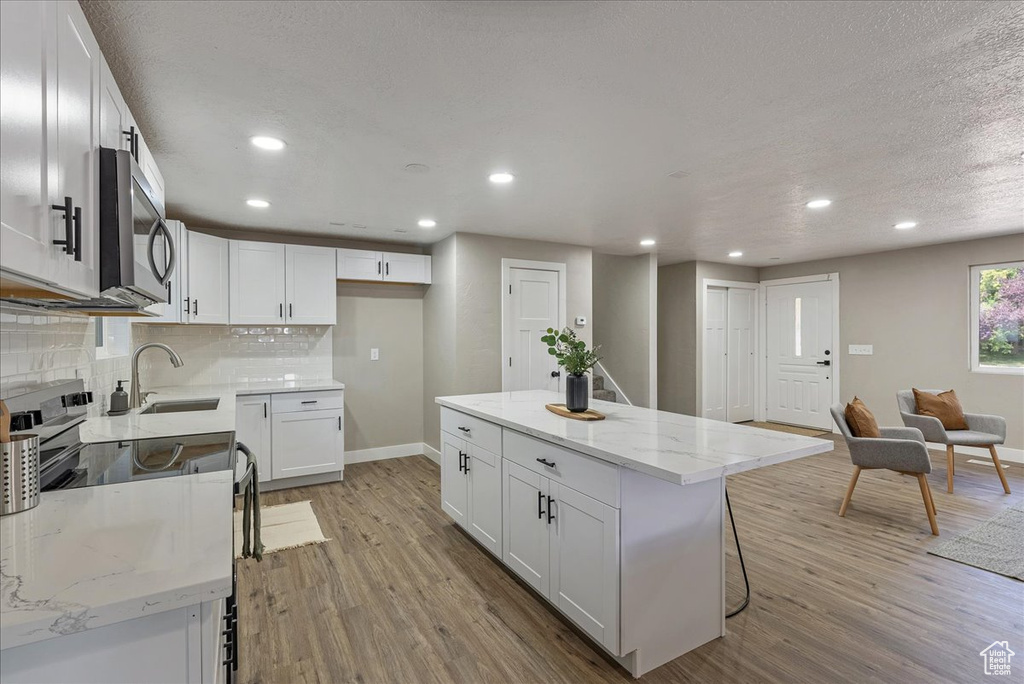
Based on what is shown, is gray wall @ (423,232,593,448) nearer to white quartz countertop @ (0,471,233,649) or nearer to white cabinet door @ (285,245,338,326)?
white cabinet door @ (285,245,338,326)

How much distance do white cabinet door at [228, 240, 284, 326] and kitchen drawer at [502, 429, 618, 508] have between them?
2867 mm

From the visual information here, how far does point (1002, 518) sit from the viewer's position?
3.37 metres

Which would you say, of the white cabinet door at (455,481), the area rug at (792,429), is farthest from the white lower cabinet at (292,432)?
the area rug at (792,429)

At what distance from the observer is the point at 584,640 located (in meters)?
2.07

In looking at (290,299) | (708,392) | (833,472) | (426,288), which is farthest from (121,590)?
(708,392)

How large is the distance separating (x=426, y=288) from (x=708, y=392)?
4.11 metres

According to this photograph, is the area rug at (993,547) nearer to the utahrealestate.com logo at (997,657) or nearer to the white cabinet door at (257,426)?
the utahrealestate.com logo at (997,657)

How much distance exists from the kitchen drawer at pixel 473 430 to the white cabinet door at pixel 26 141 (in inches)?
77.4

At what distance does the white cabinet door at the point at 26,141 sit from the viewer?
0.85 meters

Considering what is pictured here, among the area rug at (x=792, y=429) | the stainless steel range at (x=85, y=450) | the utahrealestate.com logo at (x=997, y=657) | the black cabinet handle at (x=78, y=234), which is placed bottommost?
the utahrealestate.com logo at (x=997, y=657)

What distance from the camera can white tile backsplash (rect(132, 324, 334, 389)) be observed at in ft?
13.5

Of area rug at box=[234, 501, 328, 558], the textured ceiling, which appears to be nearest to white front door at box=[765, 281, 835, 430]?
the textured ceiling

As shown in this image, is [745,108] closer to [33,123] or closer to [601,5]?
[601,5]

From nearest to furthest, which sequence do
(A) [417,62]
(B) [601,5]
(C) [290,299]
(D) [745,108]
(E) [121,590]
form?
1. (E) [121,590]
2. (B) [601,5]
3. (A) [417,62]
4. (D) [745,108]
5. (C) [290,299]
